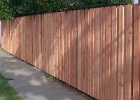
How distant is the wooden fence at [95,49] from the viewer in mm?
5684

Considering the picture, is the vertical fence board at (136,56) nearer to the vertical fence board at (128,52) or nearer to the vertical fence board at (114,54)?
the vertical fence board at (128,52)

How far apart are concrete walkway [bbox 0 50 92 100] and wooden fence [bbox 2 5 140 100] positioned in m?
0.26

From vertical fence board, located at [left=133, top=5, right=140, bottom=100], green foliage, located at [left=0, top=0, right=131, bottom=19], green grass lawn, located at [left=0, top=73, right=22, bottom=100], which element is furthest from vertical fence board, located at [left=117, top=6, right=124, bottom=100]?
green foliage, located at [left=0, top=0, right=131, bottom=19]

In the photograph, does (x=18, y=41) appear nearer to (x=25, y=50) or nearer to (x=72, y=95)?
(x=25, y=50)

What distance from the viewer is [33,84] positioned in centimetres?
925

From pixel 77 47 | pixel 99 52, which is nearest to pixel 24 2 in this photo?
pixel 77 47

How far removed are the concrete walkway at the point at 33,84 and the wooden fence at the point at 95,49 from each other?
0.26 metres

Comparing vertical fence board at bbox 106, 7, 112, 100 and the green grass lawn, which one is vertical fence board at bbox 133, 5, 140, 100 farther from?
the green grass lawn

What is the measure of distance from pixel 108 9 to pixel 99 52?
0.93 meters

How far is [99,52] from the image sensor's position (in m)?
6.79

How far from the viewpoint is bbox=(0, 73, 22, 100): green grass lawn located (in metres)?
7.63

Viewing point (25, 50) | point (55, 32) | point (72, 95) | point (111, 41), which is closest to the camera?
point (111, 41)

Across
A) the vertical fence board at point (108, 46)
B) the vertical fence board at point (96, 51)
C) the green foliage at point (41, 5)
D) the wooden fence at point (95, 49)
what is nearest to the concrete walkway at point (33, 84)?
the wooden fence at point (95, 49)

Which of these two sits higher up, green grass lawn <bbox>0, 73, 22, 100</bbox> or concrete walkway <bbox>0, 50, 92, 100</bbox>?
green grass lawn <bbox>0, 73, 22, 100</bbox>
